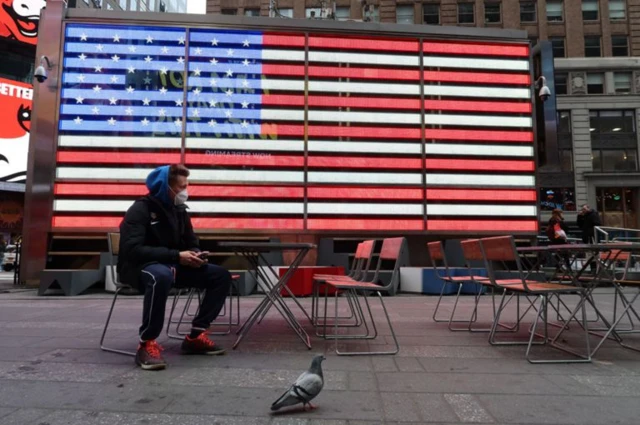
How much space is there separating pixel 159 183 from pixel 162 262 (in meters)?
0.67

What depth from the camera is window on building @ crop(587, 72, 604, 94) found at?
29562 mm

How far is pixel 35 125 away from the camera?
33.0 feet

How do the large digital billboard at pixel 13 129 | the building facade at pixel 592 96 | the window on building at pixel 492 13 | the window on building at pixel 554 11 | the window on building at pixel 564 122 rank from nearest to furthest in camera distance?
1. the large digital billboard at pixel 13 129
2. the building facade at pixel 592 96
3. the window on building at pixel 564 122
4. the window on building at pixel 554 11
5. the window on building at pixel 492 13

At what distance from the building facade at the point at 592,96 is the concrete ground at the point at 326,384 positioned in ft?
89.8

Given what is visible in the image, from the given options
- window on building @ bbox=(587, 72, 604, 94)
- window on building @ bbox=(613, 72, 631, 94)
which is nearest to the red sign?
window on building @ bbox=(587, 72, 604, 94)

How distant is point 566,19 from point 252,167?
98.2 feet

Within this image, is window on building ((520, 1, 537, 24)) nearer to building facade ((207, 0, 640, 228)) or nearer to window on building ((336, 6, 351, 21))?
building facade ((207, 0, 640, 228))

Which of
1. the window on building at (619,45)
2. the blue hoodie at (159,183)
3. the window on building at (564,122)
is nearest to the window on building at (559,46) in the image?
the window on building at (619,45)

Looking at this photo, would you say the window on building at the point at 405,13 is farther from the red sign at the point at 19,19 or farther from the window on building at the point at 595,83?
the red sign at the point at 19,19

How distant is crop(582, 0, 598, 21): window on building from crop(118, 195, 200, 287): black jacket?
1404 inches

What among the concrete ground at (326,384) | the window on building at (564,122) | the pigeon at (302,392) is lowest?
the concrete ground at (326,384)

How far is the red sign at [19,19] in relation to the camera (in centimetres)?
2714

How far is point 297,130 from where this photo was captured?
10.8m

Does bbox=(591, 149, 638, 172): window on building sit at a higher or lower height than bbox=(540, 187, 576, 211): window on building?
higher
